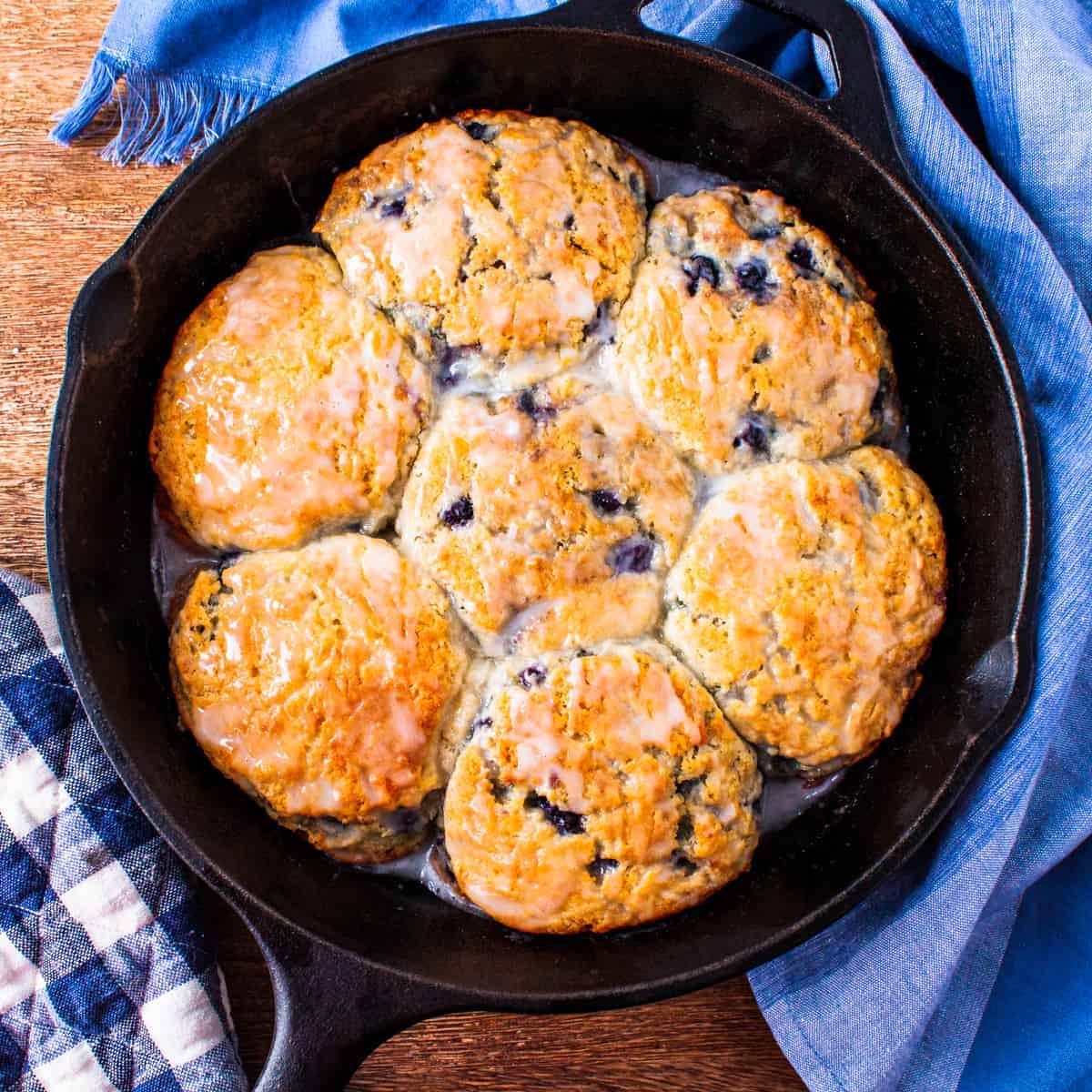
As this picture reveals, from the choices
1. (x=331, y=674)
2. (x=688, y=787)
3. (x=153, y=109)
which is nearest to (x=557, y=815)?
(x=688, y=787)

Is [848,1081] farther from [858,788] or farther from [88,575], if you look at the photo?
[88,575]

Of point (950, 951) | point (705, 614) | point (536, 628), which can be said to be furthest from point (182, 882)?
point (950, 951)

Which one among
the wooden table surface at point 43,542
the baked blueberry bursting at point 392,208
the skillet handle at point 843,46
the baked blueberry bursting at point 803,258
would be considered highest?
the skillet handle at point 843,46

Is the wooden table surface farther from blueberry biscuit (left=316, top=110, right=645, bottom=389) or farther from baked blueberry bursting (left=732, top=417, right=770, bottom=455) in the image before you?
baked blueberry bursting (left=732, top=417, right=770, bottom=455)

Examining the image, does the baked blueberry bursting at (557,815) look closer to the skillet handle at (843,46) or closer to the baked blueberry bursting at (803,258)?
the baked blueberry bursting at (803,258)

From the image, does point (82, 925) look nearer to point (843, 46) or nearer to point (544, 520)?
point (544, 520)

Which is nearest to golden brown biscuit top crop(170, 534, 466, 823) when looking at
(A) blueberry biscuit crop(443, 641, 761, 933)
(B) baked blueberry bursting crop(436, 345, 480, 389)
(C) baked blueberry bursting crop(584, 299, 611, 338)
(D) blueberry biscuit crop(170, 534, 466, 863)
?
(D) blueberry biscuit crop(170, 534, 466, 863)

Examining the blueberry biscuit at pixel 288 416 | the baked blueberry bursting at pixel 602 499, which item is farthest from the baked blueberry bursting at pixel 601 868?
the blueberry biscuit at pixel 288 416
